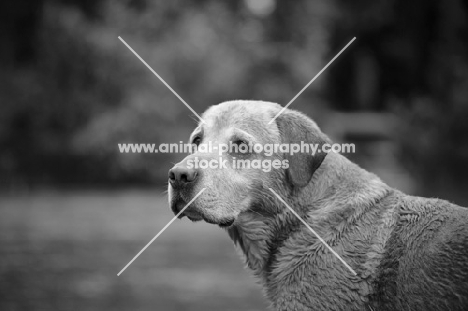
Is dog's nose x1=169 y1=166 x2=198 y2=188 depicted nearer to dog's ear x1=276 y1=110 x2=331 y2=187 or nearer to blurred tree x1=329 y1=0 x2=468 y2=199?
dog's ear x1=276 y1=110 x2=331 y2=187

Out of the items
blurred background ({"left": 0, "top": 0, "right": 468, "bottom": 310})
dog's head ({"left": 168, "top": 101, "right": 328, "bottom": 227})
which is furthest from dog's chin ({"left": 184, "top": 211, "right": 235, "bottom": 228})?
blurred background ({"left": 0, "top": 0, "right": 468, "bottom": 310})

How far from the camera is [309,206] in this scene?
4.87 m

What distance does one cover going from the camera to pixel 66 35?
991 inches

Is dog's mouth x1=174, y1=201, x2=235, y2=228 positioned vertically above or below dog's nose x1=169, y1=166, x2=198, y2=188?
below

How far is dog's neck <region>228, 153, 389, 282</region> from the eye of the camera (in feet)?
15.7

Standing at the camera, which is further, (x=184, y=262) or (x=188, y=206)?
(x=184, y=262)

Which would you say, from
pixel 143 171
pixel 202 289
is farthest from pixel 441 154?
pixel 202 289

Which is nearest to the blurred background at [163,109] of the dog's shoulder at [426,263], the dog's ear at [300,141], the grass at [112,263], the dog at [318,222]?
the grass at [112,263]

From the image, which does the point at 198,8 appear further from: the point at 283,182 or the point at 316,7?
the point at 283,182

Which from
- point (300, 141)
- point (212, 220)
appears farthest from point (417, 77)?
point (212, 220)

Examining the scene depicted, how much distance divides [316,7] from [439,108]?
12.6m

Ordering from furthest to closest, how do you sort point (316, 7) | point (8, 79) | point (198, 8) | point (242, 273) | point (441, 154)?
1. point (316, 7)
2. point (198, 8)
3. point (8, 79)
4. point (441, 154)
5. point (242, 273)

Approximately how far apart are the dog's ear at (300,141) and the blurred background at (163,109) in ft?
12.8

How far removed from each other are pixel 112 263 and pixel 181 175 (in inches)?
254
